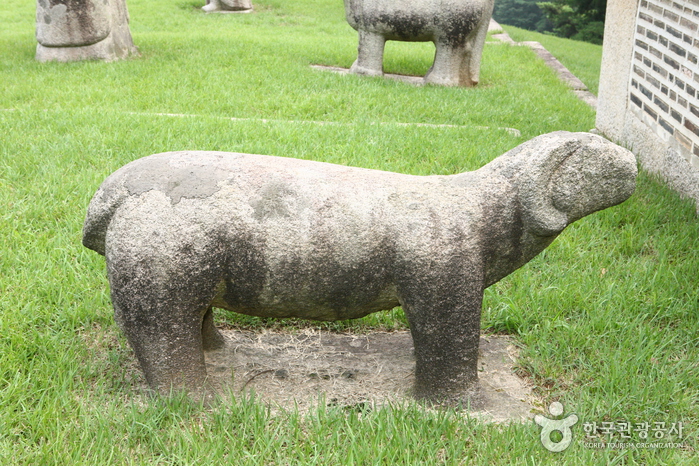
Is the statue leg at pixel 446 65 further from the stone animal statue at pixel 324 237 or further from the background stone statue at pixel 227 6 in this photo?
the background stone statue at pixel 227 6

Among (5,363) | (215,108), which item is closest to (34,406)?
(5,363)

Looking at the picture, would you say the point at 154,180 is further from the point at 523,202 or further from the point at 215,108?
the point at 215,108

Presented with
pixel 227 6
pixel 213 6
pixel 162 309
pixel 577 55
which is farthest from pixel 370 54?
pixel 213 6

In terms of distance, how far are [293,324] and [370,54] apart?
5.98 meters

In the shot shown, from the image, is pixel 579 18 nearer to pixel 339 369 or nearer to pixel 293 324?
pixel 293 324

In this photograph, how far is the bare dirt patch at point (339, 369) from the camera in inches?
110

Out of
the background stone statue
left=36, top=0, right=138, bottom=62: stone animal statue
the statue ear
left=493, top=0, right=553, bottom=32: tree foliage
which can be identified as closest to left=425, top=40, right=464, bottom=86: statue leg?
left=36, top=0, right=138, bottom=62: stone animal statue

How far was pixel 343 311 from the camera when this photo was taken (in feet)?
8.56

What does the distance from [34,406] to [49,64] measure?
6996 millimetres

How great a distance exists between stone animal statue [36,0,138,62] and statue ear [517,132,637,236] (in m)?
7.70

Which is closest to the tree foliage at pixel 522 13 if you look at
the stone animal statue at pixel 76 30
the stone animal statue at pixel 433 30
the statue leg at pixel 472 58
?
the statue leg at pixel 472 58

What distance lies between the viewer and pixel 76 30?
8.74 m

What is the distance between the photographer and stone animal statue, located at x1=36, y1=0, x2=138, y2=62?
8.67 m

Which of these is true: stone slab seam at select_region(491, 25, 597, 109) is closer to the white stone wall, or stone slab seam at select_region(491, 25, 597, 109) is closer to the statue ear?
the white stone wall
